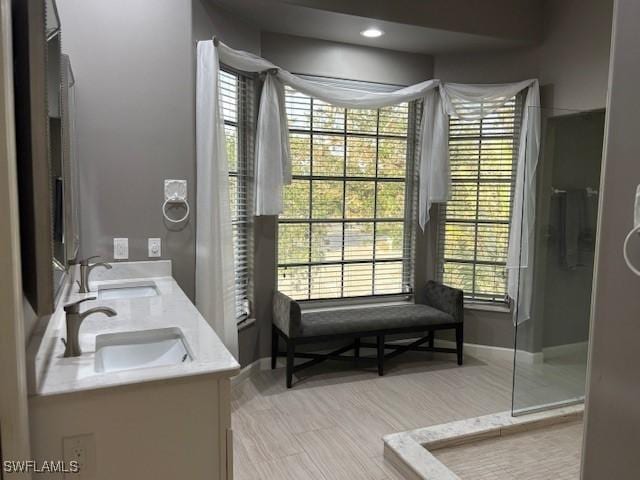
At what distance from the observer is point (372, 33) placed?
149 inches

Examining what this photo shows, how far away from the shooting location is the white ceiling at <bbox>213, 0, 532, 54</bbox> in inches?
130

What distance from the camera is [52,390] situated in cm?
129

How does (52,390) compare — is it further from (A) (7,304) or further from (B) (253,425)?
(B) (253,425)

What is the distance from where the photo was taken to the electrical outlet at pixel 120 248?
9.45ft

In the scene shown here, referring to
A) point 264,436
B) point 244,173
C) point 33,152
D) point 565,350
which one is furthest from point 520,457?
point 33,152

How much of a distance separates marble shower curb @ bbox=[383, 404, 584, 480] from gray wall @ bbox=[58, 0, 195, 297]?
1628 millimetres

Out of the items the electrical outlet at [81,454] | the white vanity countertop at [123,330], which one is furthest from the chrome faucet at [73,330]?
the electrical outlet at [81,454]

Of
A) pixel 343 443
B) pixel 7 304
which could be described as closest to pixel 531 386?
pixel 343 443

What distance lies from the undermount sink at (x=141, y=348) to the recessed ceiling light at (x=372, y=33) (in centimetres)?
279

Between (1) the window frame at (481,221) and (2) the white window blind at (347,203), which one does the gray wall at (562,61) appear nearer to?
(1) the window frame at (481,221)

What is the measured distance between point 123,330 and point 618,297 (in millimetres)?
1675

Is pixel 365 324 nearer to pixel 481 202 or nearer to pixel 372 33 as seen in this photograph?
pixel 481 202

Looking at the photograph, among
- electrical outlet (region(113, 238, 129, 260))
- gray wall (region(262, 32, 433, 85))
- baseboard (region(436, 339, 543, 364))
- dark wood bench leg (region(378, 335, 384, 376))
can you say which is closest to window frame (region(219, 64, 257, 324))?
gray wall (region(262, 32, 433, 85))
